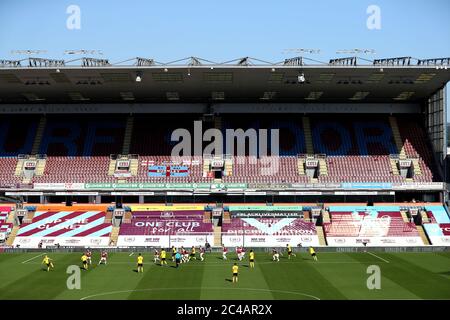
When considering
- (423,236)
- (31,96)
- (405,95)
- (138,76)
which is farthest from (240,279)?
(31,96)

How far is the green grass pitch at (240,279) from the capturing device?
101 ft

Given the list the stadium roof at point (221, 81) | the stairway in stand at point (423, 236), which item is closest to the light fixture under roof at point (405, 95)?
the stadium roof at point (221, 81)

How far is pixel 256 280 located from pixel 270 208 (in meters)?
24.4

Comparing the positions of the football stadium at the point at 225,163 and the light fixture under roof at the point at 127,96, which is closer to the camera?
the football stadium at the point at 225,163

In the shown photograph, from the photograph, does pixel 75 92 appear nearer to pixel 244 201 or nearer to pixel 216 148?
pixel 216 148

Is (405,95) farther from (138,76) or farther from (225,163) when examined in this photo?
(138,76)

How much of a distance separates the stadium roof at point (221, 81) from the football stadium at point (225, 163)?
23cm

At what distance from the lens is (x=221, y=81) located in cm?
6028

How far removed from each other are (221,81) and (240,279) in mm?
29756

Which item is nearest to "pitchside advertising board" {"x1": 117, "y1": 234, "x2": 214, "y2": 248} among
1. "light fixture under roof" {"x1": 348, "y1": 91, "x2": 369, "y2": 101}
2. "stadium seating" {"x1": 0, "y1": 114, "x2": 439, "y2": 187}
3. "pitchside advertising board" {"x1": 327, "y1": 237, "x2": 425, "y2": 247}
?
"stadium seating" {"x1": 0, "y1": 114, "x2": 439, "y2": 187}

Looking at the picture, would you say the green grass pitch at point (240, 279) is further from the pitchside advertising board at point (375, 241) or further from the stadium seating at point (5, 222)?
the stadium seating at point (5, 222)

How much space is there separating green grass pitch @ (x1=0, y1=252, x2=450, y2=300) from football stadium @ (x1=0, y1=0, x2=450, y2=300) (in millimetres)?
670

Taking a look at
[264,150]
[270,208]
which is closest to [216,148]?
[264,150]

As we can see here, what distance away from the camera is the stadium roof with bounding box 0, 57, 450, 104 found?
55.9m
